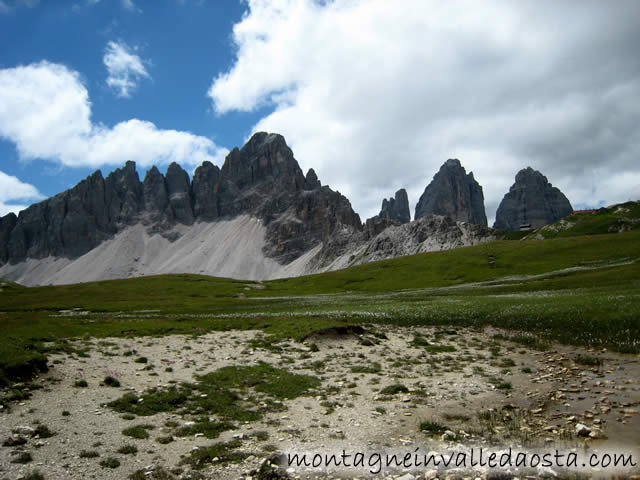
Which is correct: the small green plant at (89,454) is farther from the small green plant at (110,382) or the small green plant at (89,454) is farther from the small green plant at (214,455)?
the small green plant at (110,382)

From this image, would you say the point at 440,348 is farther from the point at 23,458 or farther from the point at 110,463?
the point at 23,458

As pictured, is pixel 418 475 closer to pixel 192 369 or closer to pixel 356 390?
pixel 356 390

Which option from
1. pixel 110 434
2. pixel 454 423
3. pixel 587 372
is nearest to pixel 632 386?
pixel 587 372

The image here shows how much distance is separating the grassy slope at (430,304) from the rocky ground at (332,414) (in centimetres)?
445

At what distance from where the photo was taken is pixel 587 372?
64.5 feet

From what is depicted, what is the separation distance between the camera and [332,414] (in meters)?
15.9

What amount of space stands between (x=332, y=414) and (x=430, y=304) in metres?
38.9

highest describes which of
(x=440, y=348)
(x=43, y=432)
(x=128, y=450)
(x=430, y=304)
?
(x=430, y=304)

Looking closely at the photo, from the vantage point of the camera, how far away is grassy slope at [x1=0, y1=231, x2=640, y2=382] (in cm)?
2985

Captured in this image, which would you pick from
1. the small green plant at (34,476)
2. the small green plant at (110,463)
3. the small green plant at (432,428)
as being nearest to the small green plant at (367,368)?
the small green plant at (432,428)

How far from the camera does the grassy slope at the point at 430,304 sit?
97.9ft

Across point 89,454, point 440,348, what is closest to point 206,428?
point 89,454

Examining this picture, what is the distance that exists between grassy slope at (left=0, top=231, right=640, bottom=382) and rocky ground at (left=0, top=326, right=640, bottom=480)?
4.45 metres

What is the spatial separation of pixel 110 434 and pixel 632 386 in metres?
21.6
